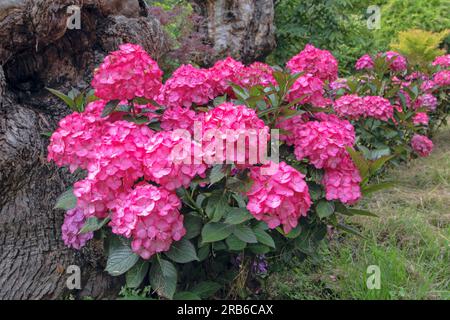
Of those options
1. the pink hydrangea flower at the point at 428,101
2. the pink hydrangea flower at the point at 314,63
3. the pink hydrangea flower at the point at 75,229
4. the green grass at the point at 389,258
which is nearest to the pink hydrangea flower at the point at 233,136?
the pink hydrangea flower at the point at 75,229

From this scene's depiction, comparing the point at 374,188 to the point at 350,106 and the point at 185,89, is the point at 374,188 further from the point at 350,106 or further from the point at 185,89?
the point at 350,106

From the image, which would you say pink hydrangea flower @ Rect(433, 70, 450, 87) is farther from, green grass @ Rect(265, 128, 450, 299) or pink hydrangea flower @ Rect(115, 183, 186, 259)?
pink hydrangea flower @ Rect(115, 183, 186, 259)

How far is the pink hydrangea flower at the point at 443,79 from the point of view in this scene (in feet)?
14.5

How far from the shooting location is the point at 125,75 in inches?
67.4

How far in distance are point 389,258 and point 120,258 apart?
1383 mm

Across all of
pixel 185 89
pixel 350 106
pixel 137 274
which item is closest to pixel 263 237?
pixel 137 274

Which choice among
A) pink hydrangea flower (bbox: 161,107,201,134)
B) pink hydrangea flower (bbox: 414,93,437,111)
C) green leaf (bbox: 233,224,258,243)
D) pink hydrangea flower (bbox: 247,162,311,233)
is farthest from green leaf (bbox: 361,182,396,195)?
pink hydrangea flower (bbox: 414,93,437,111)

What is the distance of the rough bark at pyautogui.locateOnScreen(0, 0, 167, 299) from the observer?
203cm

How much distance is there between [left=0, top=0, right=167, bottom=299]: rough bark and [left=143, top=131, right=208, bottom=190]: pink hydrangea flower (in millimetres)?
788

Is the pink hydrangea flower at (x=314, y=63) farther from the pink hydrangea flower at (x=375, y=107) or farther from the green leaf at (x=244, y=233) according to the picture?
the green leaf at (x=244, y=233)

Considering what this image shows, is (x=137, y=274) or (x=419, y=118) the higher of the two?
(x=137, y=274)

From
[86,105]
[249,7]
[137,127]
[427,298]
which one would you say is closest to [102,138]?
[137,127]

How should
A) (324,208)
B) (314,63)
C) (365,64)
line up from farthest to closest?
(365,64) → (314,63) → (324,208)
